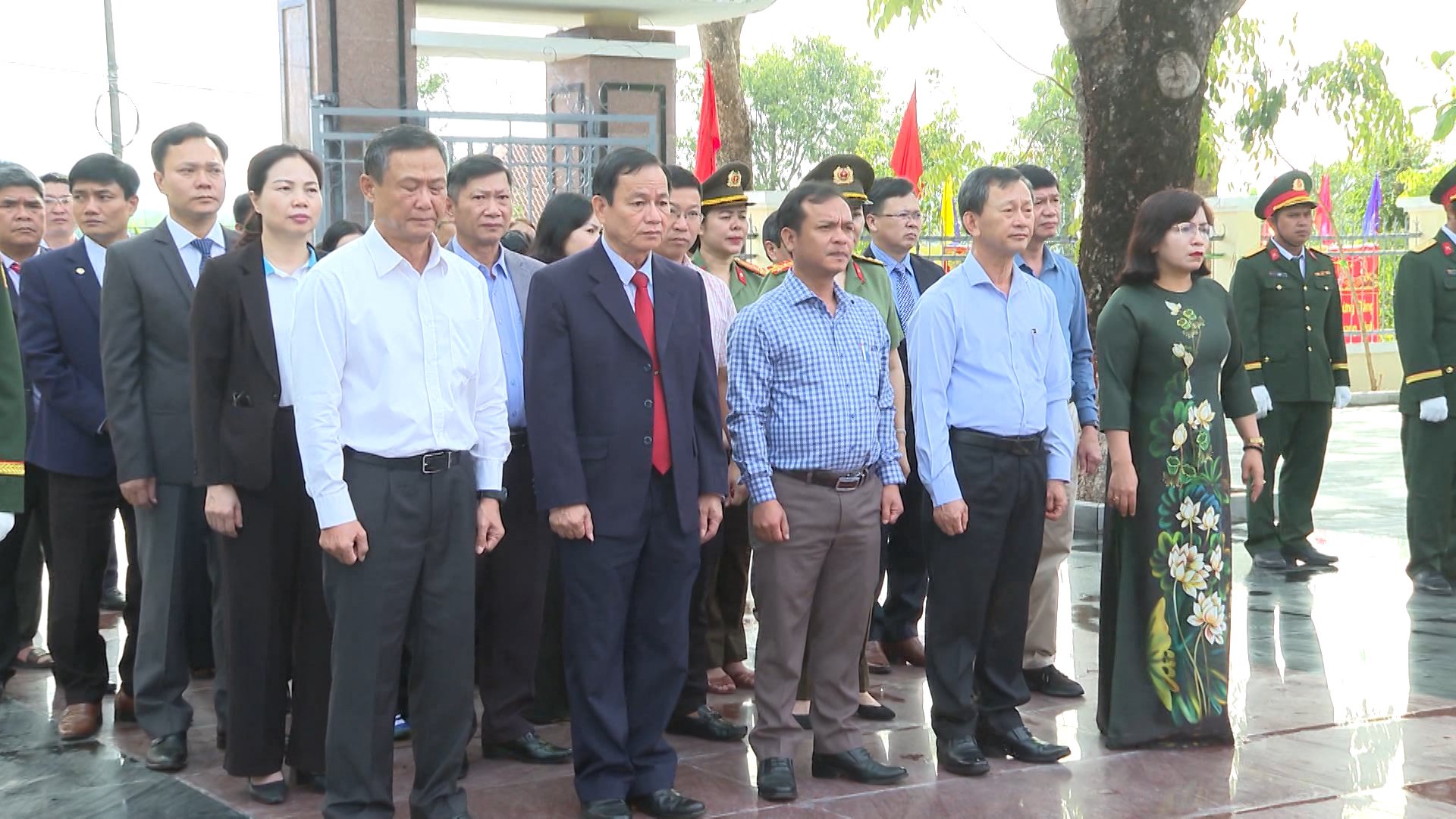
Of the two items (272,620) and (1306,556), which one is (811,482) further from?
(1306,556)

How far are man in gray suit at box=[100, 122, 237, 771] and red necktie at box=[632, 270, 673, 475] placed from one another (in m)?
1.53

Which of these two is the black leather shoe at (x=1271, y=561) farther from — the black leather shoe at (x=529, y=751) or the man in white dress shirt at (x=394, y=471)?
the man in white dress shirt at (x=394, y=471)

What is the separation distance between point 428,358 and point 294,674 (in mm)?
1187

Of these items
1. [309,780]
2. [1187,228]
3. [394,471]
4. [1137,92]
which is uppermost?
[1137,92]

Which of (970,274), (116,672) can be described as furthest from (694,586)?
(116,672)

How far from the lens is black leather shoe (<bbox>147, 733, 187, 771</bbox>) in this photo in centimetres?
506

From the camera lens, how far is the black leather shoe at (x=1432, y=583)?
7922mm

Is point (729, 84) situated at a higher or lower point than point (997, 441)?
higher

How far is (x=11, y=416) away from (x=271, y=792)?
1370 millimetres

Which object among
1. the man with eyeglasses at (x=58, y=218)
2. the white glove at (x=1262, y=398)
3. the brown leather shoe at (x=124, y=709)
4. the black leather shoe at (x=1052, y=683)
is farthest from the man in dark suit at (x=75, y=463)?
the white glove at (x=1262, y=398)

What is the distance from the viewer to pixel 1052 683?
19.7ft

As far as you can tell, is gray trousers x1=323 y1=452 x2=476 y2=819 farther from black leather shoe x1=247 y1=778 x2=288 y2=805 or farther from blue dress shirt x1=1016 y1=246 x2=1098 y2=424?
blue dress shirt x1=1016 y1=246 x2=1098 y2=424

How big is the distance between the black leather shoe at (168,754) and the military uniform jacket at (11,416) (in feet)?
4.40

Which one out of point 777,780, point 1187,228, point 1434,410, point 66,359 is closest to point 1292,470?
point 1434,410
